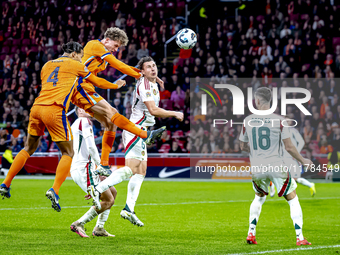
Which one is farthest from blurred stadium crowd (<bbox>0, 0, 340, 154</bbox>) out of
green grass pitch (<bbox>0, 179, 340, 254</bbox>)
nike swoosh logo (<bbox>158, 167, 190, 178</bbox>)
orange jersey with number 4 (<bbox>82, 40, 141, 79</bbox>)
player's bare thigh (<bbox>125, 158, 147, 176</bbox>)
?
orange jersey with number 4 (<bbox>82, 40, 141, 79</bbox>)

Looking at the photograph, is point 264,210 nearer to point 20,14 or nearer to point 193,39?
point 193,39

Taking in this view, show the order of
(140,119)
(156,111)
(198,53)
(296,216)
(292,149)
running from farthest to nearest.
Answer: (198,53), (140,119), (156,111), (296,216), (292,149)

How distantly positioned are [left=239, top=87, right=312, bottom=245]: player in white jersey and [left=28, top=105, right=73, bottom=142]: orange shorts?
8.27 ft

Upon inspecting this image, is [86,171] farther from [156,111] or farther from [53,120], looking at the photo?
[156,111]

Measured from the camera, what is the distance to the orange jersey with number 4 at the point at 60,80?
7.01 m

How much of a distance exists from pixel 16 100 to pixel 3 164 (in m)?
3.42

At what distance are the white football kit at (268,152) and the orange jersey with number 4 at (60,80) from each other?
8.11 ft

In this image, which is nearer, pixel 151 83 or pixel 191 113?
pixel 151 83

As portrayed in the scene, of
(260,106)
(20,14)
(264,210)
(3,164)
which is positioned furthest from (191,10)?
(260,106)

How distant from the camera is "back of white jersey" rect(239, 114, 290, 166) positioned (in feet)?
21.0

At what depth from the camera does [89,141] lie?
25.9 ft

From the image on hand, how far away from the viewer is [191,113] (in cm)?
1956

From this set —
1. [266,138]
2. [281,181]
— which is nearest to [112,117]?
[266,138]

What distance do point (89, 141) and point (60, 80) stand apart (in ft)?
4.11
